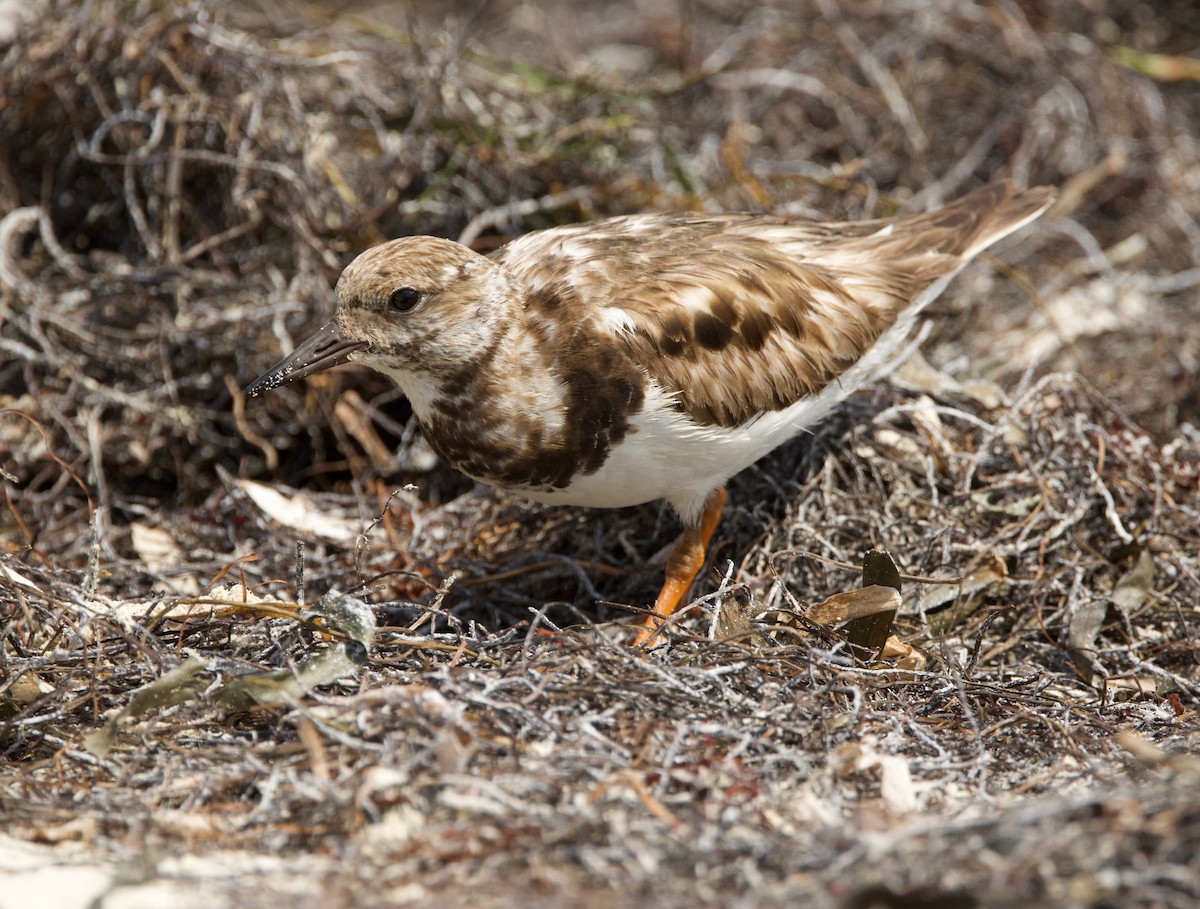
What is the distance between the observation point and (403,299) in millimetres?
3162

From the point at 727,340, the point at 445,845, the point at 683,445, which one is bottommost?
the point at 445,845

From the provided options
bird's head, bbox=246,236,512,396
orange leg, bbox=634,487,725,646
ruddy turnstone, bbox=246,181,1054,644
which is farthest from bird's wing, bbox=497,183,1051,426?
orange leg, bbox=634,487,725,646

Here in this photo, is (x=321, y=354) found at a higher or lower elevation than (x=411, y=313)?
lower

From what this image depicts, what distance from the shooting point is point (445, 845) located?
Answer: 7.32 ft

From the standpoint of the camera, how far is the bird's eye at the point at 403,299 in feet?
10.3

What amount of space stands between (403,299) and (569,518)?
111cm

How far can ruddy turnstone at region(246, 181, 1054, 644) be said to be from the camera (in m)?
→ 3.15

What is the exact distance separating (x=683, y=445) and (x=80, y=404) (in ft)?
7.51

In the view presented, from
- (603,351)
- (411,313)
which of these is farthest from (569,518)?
(411,313)

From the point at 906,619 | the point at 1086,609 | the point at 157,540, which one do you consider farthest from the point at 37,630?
the point at 1086,609

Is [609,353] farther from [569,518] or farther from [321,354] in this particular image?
[569,518]

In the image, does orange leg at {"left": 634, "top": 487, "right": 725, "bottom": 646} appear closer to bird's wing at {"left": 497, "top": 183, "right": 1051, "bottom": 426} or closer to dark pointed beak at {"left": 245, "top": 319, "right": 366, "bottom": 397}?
bird's wing at {"left": 497, "top": 183, "right": 1051, "bottom": 426}

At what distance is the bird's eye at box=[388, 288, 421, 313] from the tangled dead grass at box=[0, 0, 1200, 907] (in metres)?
0.76

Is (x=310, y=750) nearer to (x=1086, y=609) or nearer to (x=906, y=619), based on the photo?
(x=906, y=619)
